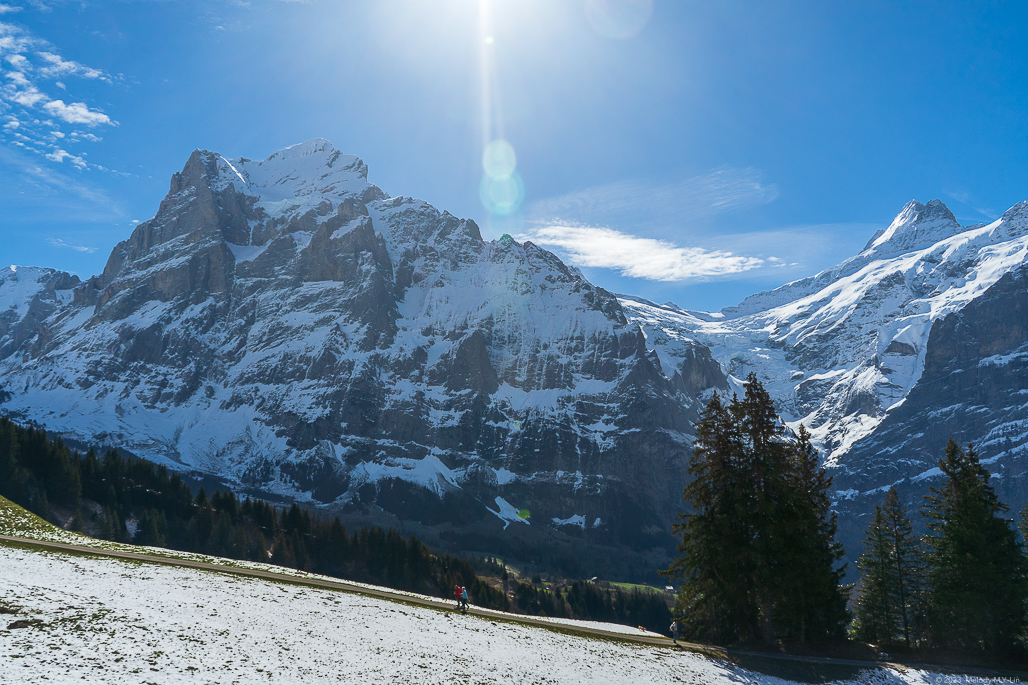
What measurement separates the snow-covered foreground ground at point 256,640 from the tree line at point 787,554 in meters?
6.85

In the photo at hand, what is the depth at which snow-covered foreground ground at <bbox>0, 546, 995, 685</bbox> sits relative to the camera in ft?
88.8

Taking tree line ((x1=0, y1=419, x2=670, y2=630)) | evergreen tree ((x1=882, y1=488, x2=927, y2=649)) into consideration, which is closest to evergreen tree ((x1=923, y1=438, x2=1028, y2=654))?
evergreen tree ((x1=882, y1=488, x2=927, y2=649))

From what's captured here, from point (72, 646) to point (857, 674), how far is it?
41.2 meters

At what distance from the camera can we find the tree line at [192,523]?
329 ft

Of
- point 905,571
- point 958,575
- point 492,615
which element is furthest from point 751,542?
point 905,571

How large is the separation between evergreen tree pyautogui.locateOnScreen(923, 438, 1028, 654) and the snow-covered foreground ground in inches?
327

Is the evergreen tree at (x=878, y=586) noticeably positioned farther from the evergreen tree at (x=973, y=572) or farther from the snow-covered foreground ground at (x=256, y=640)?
the snow-covered foreground ground at (x=256, y=640)

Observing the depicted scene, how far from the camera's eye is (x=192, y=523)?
114 m

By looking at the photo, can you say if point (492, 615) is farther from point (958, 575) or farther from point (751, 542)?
point (958, 575)

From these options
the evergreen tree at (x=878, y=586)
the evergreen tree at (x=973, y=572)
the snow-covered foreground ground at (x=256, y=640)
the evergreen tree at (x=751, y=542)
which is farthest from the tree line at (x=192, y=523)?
the evergreen tree at (x=973, y=572)

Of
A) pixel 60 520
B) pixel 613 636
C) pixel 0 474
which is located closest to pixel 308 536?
pixel 60 520

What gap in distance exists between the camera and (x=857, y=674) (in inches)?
1590

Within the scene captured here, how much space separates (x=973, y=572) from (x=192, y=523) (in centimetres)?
10939

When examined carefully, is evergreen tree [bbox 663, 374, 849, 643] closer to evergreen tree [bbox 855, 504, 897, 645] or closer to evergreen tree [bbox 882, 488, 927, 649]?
evergreen tree [bbox 855, 504, 897, 645]
